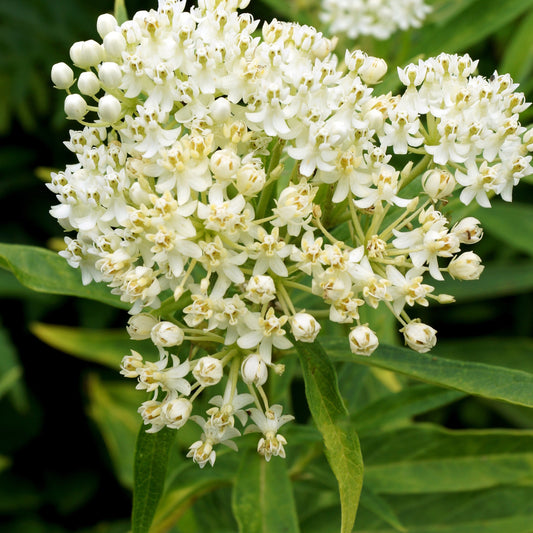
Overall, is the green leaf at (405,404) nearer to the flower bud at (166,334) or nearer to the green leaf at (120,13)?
the flower bud at (166,334)

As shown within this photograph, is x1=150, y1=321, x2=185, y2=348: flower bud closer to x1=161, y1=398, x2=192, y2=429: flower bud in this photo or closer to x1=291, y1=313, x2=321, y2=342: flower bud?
x1=161, y1=398, x2=192, y2=429: flower bud

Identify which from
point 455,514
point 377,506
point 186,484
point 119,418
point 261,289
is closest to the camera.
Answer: point 261,289

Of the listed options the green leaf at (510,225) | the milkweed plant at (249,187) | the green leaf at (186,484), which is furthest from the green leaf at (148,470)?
the green leaf at (510,225)

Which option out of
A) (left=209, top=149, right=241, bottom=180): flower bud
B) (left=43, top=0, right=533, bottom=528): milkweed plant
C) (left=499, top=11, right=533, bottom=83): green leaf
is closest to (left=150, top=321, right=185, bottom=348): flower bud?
(left=43, top=0, right=533, bottom=528): milkweed plant

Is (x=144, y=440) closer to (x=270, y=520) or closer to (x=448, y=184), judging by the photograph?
(x=270, y=520)

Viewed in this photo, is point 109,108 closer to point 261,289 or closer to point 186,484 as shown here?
point 261,289

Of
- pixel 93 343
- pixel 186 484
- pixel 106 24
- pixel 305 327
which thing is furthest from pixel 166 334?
pixel 93 343
